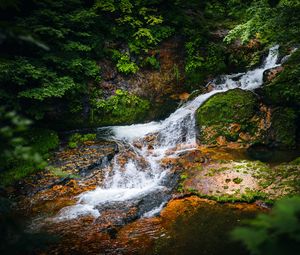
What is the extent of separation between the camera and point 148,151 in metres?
10.3

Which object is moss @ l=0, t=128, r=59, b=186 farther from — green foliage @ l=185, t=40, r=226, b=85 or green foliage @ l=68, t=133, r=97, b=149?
green foliage @ l=185, t=40, r=226, b=85

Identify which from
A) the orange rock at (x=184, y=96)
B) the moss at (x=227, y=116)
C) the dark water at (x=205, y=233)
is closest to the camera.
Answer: the dark water at (x=205, y=233)

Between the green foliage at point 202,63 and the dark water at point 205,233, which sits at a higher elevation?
the green foliage at point 202,63

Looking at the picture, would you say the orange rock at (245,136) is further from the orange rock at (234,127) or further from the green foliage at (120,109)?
the green foliage at (120,109)

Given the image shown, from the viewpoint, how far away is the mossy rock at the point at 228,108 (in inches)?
412

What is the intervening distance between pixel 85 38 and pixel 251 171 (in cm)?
846

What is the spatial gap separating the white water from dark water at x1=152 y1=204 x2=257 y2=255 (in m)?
1.05

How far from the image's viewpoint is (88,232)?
6160 mm

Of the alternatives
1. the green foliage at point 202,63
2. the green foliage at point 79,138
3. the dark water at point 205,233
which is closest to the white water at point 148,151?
the green foliage at point 202,63

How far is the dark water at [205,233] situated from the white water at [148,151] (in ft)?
3.46

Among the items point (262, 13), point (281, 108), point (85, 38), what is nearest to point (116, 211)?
point (262, 13)

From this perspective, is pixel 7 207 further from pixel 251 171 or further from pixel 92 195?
pixel 251 171

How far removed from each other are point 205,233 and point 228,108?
20.0ft

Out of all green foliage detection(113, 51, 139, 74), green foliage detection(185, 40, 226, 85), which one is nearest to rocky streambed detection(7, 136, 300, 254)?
green foliage detection(113, 51, 139, 74)
